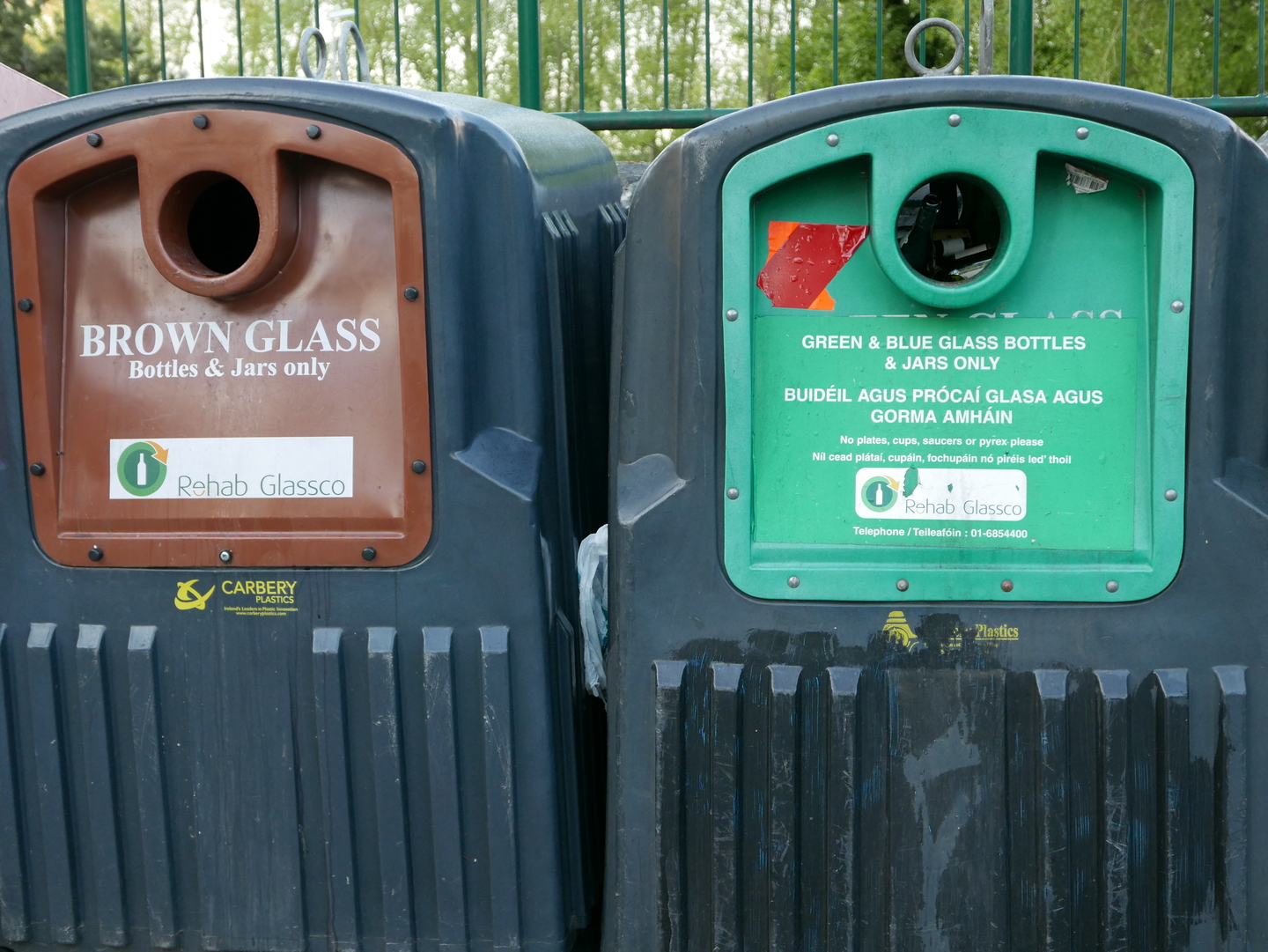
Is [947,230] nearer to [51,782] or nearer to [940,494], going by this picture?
[940,494]


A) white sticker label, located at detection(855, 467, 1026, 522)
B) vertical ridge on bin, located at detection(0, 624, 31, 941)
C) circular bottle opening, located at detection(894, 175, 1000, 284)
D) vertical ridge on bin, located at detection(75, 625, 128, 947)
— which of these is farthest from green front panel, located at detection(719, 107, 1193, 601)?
vertical ridge on bin, located at detection(0, 624, 31, 941)

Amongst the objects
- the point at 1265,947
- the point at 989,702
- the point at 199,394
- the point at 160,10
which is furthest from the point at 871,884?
the point at 160,10

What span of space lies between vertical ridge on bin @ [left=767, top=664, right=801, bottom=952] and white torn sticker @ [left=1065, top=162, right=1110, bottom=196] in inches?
32.9

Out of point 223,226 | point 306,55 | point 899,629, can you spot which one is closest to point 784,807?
point 899,629

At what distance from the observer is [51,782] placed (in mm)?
1974

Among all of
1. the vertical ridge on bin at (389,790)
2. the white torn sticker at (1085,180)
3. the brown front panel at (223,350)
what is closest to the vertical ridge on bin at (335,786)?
the vertical ridge on bin at (389,790)

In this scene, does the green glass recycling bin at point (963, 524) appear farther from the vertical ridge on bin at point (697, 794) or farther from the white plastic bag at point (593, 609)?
the white plastic bag at point (593, 609)

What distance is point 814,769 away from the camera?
1.79m

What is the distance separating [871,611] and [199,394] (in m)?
1.13

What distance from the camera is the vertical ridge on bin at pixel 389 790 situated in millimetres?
1894

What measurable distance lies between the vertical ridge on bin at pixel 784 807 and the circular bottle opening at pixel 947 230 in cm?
69

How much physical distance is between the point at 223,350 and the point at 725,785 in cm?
107

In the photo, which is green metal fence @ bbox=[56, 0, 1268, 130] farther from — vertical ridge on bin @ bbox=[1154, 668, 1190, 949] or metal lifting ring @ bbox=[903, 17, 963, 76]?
vertical ridge on bin @ bbox=[1154, 668, 1190, 949]

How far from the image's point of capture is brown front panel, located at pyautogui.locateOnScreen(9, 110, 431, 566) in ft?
6.03
